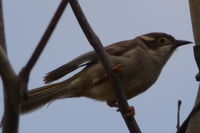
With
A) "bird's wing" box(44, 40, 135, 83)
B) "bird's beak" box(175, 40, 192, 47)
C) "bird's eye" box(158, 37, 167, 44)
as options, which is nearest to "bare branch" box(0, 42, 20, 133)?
"bird's wing" box(44, 40, 135, 83)

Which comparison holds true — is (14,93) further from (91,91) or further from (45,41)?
(91,91)

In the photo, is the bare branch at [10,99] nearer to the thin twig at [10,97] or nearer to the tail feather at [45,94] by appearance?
the thin twig at [10,97]

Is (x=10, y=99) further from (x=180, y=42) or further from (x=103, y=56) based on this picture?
(x=180, y=42)

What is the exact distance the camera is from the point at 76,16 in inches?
123

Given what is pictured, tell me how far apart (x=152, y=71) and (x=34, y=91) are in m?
1.63

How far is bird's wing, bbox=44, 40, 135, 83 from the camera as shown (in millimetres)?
5498

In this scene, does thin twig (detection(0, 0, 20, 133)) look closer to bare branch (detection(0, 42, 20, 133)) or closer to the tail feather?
bare branch (detection(0, 42, 20, 133))

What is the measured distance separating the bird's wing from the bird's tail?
29 centimetres

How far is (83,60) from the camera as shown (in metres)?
6.00

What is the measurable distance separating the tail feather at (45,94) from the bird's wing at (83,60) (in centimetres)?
29

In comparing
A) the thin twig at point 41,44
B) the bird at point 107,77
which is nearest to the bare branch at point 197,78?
the thin twig at point 41,44

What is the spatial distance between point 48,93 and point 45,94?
4.6 inches

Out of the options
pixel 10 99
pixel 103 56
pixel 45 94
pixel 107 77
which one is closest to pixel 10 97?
pixel 10 99

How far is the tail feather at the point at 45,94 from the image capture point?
524 centimetres
